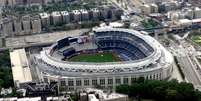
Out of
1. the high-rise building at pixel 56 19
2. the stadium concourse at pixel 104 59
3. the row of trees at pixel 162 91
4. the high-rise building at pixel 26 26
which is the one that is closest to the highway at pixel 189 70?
the stadium concourse at pixel 104 59

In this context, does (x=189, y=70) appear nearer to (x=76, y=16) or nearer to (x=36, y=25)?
(x=76, y=16)

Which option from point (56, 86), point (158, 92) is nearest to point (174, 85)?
point (158, 92)

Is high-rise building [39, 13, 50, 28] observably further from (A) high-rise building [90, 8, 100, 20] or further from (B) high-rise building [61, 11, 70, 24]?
(A) high-rise building [90, 8, 100, 20]

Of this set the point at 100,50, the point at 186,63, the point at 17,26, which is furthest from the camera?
the point at 17,26

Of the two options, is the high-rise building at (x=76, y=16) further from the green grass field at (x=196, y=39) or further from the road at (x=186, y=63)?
the green grass field at (x=196, y=39)


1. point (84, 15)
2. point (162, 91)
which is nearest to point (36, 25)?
point (84, 15)

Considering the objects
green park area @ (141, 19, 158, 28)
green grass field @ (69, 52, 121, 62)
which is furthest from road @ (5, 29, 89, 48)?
green park area @ (141, 19, 158, 28)
